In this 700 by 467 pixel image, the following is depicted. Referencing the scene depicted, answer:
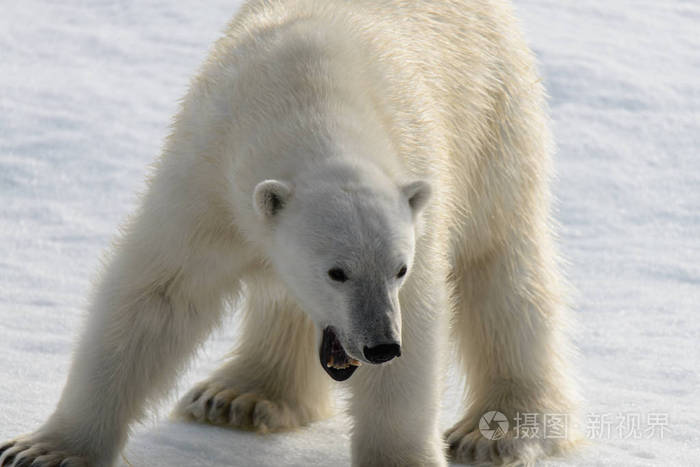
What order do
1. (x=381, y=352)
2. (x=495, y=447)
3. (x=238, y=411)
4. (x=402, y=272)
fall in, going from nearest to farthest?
(x=381, y=352) < (x=402, y=272) < (x=495, y=447) < (x=238, y=411)

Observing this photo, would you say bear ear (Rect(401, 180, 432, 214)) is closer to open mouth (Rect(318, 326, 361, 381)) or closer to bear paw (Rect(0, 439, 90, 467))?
Answer: open mouth (Rect(318, 326, 361, 381))

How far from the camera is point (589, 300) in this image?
6008mm

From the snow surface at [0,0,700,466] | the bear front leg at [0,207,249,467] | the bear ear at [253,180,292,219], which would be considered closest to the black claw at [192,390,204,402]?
the snow surface at [0,0,700,466]

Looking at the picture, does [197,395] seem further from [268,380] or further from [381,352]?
[381,352]

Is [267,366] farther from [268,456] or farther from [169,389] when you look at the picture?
[169,389]

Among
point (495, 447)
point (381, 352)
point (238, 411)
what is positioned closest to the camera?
point (381, 352)

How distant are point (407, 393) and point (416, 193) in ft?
2.16

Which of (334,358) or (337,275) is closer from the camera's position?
(337,275)

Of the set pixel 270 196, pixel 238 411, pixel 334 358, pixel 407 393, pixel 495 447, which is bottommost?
pixel 495 447

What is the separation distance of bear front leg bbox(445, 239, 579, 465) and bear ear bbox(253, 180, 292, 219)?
1.36 meters

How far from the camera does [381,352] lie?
279 centimetres

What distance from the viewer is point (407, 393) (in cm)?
333

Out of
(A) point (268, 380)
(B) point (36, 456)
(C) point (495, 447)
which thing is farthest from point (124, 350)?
(C) point (495, 447)

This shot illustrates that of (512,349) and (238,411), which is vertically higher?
(512,349)
